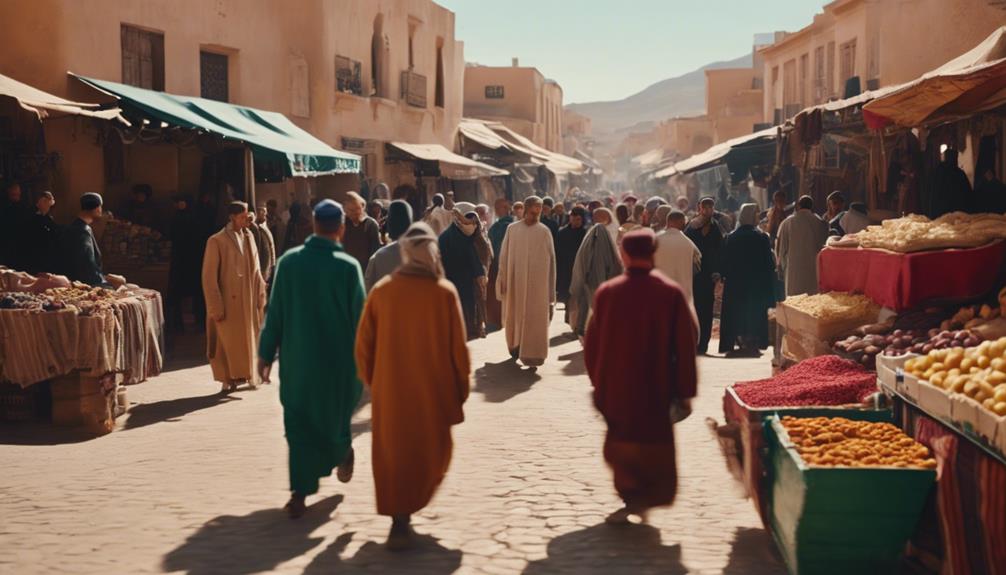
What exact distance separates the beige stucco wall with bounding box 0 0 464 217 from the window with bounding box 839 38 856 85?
30.2ft

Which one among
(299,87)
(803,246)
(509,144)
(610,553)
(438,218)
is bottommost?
(610,553)

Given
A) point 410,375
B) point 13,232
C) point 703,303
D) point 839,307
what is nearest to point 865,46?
point 703,303

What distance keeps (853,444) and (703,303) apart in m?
8.02

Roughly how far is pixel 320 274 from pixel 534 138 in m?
42.6

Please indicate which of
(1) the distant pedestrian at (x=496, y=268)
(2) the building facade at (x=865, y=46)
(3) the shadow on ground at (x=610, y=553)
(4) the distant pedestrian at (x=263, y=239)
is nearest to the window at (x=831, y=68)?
(2) the building facade at (x=865, y=46)

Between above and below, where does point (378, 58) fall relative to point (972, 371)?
above

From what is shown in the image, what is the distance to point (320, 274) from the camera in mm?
5812

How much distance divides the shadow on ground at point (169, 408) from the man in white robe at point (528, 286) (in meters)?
2.84

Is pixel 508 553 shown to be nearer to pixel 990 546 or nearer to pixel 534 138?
pixel 990 546

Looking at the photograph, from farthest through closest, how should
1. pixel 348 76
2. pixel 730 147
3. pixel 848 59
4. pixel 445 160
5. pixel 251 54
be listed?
pixel 848 59, pixel 445 160, pixel 348 76, pixel 730 147, pixel 251 54

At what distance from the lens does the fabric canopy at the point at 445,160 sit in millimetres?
23078

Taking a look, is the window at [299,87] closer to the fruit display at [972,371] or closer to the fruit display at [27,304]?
A: the fruit display at [27,304]

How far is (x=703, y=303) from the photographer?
12820mm

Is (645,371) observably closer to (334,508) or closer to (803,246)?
(334,508)
